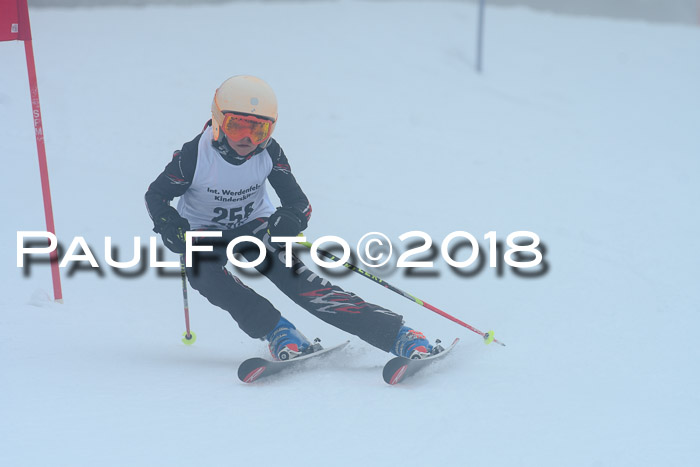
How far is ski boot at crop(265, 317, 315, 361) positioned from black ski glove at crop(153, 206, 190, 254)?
57 cm

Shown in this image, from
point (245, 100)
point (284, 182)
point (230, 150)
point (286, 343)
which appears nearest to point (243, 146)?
point (230, 150)

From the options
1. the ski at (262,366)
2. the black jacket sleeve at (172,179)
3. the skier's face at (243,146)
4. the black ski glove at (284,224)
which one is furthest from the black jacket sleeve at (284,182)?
the ski at (262,366)

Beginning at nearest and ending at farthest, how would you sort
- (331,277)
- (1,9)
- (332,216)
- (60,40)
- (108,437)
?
(108,437), (1,9), (331,277), (332,216), (60,40)

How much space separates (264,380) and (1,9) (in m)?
2.23

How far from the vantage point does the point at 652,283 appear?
455cm

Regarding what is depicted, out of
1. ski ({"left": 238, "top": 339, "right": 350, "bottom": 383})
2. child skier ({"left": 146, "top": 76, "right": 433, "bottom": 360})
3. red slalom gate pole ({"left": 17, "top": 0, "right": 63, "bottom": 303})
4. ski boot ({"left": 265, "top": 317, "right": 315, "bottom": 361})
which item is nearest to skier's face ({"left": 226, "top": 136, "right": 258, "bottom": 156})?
child skier ({"left": 146, "top": 76, "right": 433, "bottom": 360})

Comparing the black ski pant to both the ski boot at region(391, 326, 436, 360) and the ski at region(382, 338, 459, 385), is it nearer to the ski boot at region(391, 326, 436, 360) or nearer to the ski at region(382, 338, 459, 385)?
the ski boot at region(391, 326, 436, 360)

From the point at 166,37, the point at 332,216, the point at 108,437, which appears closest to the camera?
the point at 108,437

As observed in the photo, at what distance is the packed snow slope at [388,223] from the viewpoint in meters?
2.55

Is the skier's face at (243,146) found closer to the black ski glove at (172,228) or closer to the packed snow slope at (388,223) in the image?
the black ski glove at (172,228)

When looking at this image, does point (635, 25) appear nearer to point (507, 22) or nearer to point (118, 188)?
point (507, 22)

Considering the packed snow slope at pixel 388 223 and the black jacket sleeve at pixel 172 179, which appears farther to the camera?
the black jacket sleeve at pixel 172 179

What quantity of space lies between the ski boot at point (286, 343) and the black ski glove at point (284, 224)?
0.42m

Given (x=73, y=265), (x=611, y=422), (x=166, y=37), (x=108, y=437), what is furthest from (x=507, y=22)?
(x=108, y=437)
